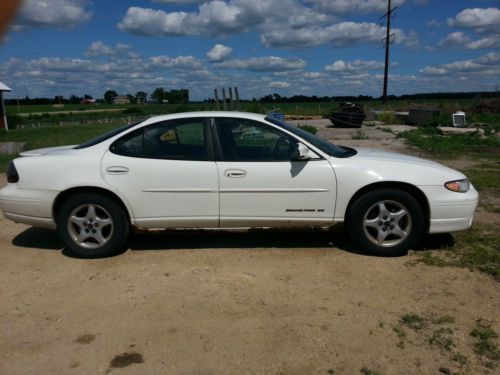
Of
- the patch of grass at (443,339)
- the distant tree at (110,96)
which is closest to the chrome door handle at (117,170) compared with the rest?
the patch of grass at (443,339)

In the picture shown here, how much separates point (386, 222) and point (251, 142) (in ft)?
5.29

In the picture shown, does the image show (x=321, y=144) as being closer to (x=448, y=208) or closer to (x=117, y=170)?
(x=448, y=208)

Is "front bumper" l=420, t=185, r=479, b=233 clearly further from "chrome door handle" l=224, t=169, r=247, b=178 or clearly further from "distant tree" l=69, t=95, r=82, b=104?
"distant tree" l=69, t=95, r=82, b=104

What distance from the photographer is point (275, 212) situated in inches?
195

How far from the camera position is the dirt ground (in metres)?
3.12

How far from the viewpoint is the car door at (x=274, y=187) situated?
4891mm

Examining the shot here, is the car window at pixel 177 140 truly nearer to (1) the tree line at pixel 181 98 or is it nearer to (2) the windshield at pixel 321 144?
(2) the windshield at pixel 321 144

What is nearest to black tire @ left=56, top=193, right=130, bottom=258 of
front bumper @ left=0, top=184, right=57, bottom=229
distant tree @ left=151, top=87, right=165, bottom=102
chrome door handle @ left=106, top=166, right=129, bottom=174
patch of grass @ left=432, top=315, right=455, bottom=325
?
front bumper @ left=0, top=184, right=57, bottom=229

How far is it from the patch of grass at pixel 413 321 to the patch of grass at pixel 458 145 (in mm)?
10162

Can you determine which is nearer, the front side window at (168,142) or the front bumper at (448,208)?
the front bumper at (448,208)

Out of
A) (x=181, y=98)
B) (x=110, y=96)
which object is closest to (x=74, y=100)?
(x=110, y=96)

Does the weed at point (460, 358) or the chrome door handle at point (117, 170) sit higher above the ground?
the chrome door handle at point (117, 170)

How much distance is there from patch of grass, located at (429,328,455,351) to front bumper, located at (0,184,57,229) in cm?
375

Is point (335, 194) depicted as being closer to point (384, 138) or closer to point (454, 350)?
point (454, 350)
